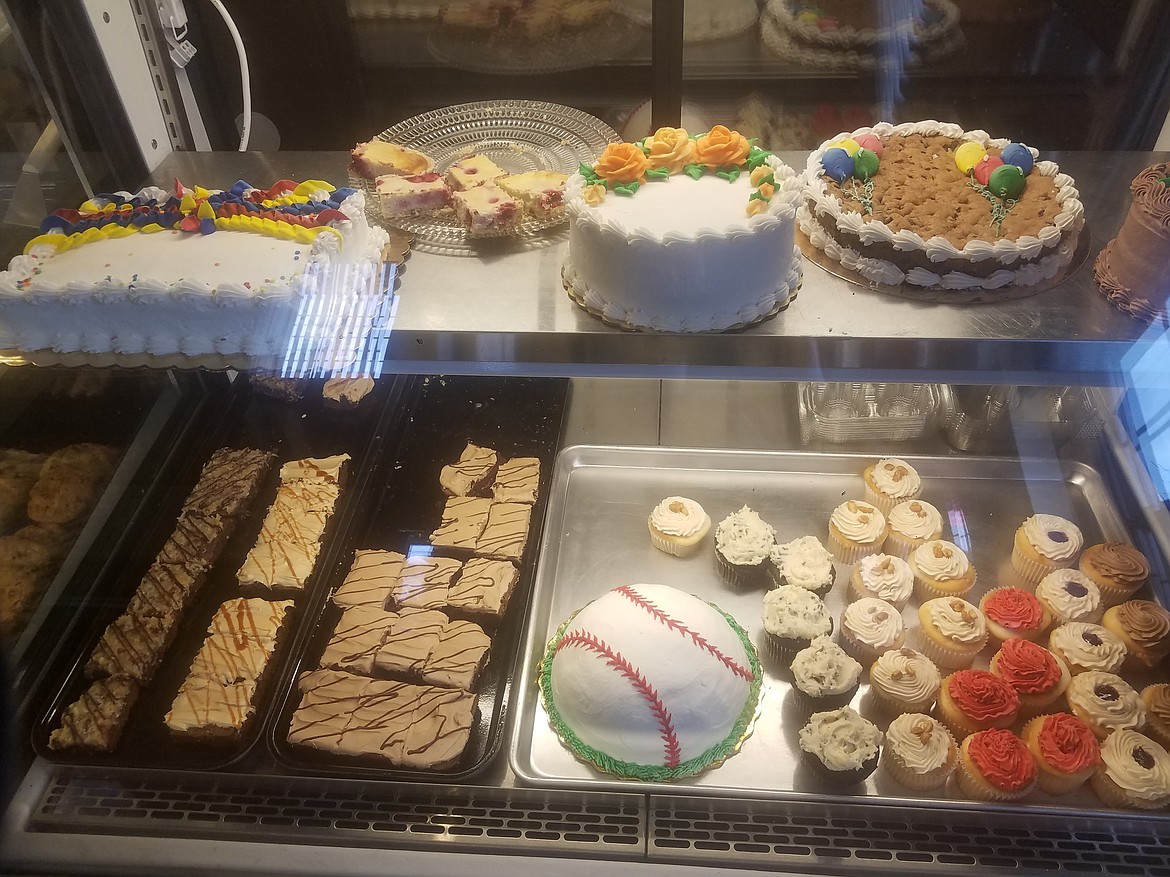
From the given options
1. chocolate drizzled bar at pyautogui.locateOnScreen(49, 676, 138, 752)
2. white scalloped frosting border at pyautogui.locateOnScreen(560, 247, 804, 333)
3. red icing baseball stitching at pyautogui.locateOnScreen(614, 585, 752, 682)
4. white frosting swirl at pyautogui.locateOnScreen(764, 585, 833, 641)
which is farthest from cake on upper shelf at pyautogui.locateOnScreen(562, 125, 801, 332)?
chocolate drizzled bar at pyautogui.locateOnScreen(49, 676, 138, 752)

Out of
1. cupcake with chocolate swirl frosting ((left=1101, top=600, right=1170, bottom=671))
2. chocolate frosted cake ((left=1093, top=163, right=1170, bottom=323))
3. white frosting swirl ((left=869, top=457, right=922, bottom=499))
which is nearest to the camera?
chocolate frosted cake ((left=1093, top=163, right=1170, bottom=323))

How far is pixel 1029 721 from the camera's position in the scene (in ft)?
7.11

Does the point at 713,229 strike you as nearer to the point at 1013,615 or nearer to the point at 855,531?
the point at 855,531

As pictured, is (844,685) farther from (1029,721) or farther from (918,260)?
(918,260)

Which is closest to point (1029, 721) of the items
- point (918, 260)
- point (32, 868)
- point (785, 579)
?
point (785, 579)

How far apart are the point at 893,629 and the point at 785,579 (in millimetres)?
317

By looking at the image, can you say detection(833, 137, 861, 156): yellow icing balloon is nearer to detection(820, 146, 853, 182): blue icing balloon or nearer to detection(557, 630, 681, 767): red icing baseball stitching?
detection(820, 146, 853, 182): blue icing balloon

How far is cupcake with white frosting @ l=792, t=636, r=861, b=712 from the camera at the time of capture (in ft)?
7.09

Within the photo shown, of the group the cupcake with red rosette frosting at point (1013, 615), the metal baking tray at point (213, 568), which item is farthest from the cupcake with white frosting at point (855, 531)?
the metal baking tray at point (213, 568)

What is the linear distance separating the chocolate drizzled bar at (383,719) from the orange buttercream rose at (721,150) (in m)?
1.47

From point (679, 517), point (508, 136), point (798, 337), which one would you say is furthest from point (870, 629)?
point (508, 136)

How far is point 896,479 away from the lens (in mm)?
2680

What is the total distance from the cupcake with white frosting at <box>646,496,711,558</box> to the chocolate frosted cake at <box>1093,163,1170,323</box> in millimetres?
1266

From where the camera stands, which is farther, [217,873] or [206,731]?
[206,731]
